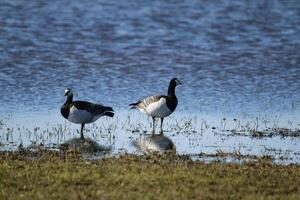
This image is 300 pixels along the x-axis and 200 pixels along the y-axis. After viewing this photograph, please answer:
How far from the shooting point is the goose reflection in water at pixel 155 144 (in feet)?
56.5

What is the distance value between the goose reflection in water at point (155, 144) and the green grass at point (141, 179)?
206cm

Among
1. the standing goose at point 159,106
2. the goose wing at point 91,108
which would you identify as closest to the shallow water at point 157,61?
the standing goose at point 159,106

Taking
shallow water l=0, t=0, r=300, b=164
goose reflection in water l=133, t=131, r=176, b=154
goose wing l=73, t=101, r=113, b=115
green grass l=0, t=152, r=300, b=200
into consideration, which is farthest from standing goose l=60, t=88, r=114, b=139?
green grass l=0, t=152, r=300, b=200

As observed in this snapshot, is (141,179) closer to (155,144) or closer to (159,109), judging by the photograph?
(155,144)

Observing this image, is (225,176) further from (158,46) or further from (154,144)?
(158,46)

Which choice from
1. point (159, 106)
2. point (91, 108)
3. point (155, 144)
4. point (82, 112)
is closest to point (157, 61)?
point (159, 106)

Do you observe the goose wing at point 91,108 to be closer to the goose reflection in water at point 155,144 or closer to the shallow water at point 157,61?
the shallow water at point 157,61

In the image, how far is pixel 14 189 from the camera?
1255cm

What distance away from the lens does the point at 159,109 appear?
2053 centimetres

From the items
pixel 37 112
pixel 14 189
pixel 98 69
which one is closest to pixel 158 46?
pixel 98 69

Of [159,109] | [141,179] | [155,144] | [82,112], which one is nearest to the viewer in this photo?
[141,179]

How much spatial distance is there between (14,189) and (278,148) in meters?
6.86

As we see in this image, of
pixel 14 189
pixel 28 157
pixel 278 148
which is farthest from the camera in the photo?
pixel 278 148

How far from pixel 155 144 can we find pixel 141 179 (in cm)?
502
